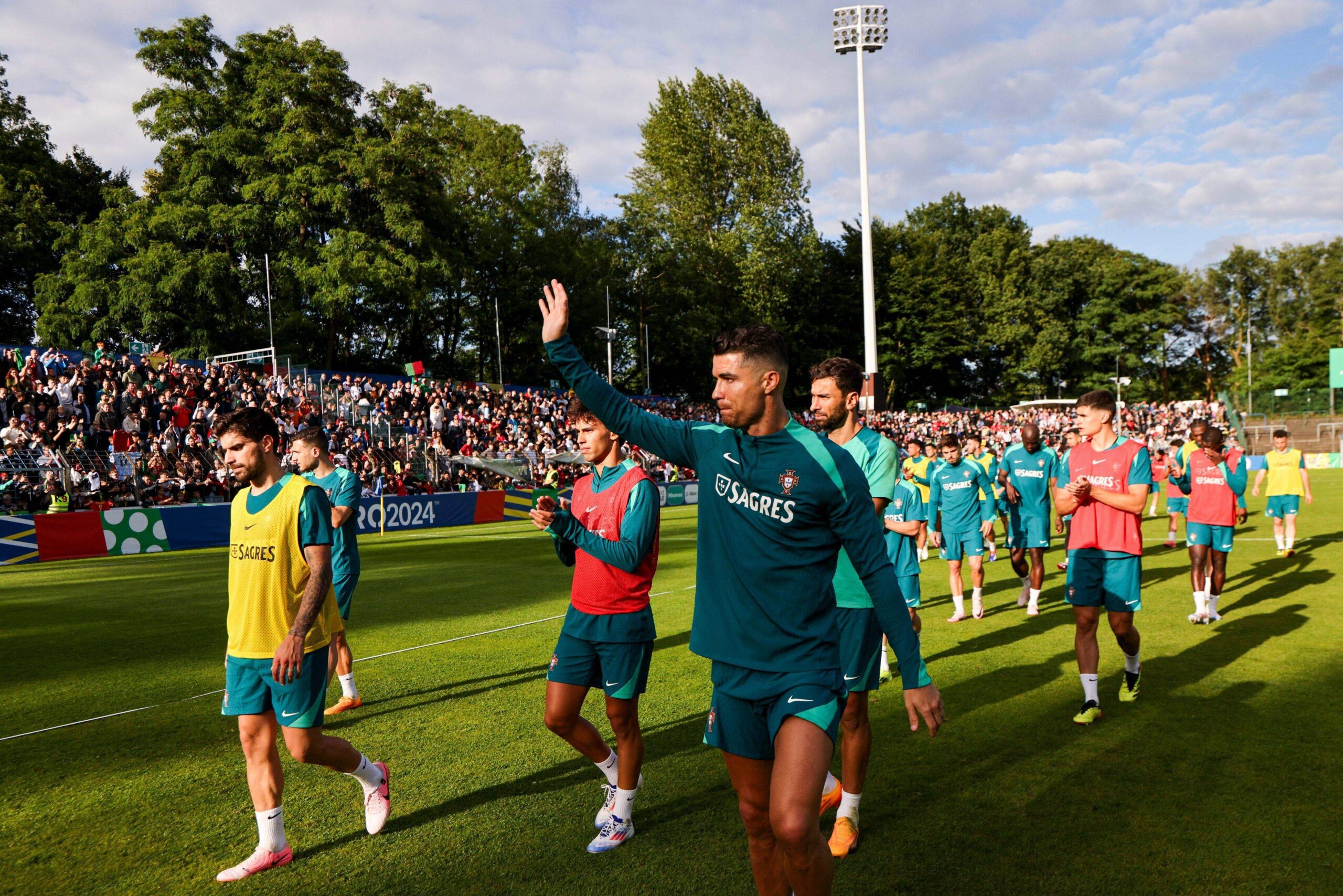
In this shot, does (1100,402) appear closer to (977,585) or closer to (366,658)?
(977,585)

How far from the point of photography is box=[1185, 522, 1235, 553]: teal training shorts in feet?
32.0

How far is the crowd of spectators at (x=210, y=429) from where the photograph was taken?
20406 millimetres

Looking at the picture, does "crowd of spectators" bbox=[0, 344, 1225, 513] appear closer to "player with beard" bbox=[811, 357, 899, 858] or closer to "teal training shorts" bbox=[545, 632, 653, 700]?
"player with beard" bbox=[811, 357, 899, 858]

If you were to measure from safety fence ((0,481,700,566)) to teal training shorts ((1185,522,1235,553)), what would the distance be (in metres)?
6.55

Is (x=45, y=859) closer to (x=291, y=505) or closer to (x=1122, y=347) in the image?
(x=291, y=505)

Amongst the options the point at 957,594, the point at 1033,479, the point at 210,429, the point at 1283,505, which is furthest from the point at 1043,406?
the point at 957,594

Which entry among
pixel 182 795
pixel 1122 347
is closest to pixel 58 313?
pixel 182 795

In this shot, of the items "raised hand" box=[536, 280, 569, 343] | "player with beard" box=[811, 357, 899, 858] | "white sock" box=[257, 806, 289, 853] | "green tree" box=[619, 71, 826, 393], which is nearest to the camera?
"raised hand" box=[536, 280, 569, 343]

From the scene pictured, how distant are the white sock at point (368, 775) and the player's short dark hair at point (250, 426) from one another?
5.56 ft

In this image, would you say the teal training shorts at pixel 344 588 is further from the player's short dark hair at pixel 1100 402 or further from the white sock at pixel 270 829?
the player's short dark hair at pixel 1100 402

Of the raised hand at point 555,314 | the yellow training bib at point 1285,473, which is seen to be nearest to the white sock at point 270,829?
the raised hand at point 555,314

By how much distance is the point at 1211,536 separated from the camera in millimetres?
9820

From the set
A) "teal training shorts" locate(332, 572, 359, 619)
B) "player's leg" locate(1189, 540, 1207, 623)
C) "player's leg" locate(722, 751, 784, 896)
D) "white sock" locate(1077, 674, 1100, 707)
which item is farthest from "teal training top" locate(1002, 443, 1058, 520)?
"player's leg" locate(722, 751, 784, 896)

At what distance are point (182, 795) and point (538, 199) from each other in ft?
152
